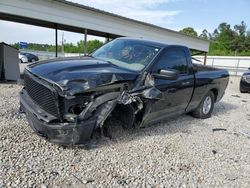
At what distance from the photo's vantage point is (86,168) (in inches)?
130

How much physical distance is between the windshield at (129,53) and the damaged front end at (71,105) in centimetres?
64

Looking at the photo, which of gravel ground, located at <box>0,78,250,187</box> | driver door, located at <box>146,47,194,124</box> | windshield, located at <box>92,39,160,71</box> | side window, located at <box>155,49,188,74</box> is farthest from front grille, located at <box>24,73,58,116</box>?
side window, located at <box>155,49,188,74</box>

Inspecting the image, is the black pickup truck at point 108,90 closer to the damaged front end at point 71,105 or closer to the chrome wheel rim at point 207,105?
the damaged front end at point 71,105

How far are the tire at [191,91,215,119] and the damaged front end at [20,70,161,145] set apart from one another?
9.08 feet

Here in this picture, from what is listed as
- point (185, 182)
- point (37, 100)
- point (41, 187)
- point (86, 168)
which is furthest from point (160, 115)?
point (41, 187)

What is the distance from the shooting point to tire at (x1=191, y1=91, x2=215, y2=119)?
245 inches

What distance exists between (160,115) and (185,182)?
1612 mm

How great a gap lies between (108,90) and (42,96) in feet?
3.07

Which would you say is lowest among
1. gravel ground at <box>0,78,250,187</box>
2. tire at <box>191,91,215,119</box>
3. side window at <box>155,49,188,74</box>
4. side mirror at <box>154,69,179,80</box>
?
gravel ground at <box>0,78,250,187</box>

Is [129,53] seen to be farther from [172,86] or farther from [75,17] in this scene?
[75,17]

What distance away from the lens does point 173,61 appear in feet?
16.5

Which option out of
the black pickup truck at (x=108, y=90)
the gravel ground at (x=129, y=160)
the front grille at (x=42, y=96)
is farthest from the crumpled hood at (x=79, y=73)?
the gravel ground at (x=129, y=160)

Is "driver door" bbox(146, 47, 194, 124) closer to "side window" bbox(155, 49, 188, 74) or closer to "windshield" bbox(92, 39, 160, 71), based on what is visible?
"side window" bbox(155, 49, 188, 74)

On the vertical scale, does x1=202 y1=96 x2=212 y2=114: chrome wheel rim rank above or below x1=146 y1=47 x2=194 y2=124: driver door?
below
